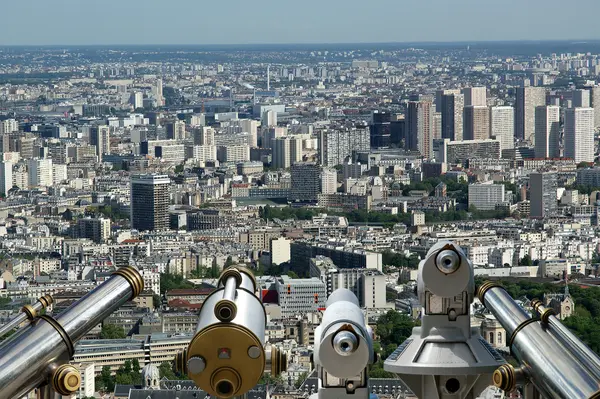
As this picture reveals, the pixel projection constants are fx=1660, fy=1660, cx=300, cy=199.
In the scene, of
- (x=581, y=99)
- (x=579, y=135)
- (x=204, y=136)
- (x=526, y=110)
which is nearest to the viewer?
(x=579, y=135)

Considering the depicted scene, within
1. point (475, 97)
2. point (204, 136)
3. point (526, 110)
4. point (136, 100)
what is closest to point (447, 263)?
point (204, 136)

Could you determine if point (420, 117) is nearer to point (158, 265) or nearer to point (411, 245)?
point (411, 245)

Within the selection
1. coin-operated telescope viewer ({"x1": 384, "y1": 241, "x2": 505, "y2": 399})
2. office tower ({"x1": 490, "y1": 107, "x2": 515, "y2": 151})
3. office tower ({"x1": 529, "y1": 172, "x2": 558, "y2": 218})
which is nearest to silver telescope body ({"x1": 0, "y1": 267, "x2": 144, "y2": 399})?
coin-operated telescope viewer ({"x1": 384, "y1": 241, "x2": 505, "y2": 399})

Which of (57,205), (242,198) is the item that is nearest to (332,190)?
(242,198)

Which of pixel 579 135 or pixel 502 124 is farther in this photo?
pixel 502 124

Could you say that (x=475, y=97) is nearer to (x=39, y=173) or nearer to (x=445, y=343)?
(x=39, y=173)

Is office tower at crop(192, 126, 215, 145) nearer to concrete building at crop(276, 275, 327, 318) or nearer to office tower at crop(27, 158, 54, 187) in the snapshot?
office tower at crop(27, 158, 54, 187)
